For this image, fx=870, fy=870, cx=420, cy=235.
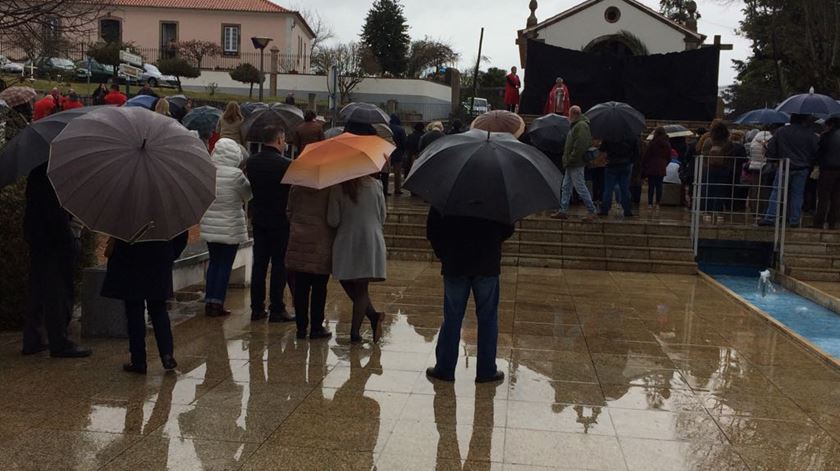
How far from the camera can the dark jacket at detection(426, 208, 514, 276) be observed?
6160 millimetres

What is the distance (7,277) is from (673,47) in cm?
3242

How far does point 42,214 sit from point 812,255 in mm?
11174

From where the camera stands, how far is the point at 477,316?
635cm

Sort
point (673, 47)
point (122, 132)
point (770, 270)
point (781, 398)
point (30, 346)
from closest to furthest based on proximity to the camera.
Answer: point (122, 132)
point (781, 398)
point (30, 346)
point (770, 270)
point (673, 47)

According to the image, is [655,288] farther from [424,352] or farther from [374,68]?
[374,68]

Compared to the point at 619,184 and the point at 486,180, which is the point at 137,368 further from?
the point at 619,184

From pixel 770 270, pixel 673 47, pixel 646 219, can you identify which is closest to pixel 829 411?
pixel 770 270

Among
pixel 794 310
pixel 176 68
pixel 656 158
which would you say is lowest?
pixel 794 310

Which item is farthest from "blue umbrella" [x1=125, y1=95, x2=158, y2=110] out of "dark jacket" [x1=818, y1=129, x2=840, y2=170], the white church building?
the white church building

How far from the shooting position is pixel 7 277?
7.48 meters

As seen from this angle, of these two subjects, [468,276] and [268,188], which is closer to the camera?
[468,276]

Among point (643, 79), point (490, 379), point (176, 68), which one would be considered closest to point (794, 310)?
point (490, 379)

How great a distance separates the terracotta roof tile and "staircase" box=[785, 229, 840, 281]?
49.9 metres

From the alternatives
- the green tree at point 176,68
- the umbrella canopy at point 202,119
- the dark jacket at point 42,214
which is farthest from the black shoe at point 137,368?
the green tree at point 176,68
